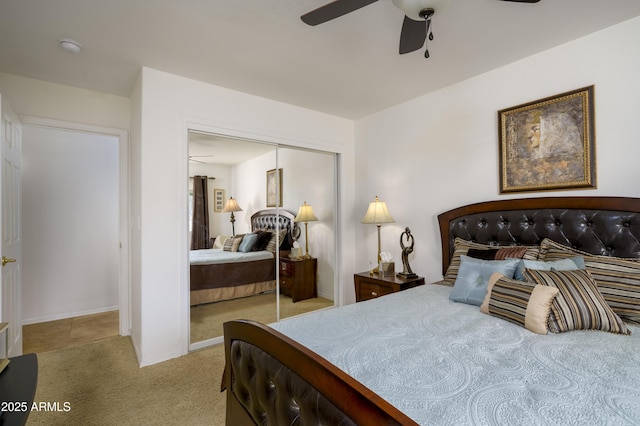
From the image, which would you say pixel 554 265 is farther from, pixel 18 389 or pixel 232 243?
pixel 232 243

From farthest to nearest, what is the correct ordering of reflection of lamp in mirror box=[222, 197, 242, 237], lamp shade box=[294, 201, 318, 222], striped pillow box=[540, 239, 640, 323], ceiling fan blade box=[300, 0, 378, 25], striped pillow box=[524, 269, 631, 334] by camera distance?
1. lamp shade box=[294, 201, 318, 222]
2. reflection of lamp in mirror box=[222, 197, 242, 237]
3. striped pillow box=[540, 239, 640, 323]
4. striped pillow box=[524, 269, 631, 334]
5. ceiling fan blade box=[300, 0, 378, 25]

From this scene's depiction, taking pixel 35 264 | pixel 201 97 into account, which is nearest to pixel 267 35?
pixel 201 97

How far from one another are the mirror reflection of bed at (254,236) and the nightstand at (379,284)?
790 millimetres

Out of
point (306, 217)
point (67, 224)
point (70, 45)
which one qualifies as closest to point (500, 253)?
point (306, 217)

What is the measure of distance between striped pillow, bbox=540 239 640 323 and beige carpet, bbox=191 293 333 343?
9.19ft

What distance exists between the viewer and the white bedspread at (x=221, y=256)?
2.96m

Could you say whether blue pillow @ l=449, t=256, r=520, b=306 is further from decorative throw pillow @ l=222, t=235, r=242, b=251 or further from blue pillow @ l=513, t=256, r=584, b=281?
decorative throw pillow @ l=222, t=235, r=242, b=251

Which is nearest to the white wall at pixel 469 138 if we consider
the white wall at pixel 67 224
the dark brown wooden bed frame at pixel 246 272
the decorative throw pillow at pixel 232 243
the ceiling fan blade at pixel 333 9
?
the dark brown wooden bed frame at pixel 246 272

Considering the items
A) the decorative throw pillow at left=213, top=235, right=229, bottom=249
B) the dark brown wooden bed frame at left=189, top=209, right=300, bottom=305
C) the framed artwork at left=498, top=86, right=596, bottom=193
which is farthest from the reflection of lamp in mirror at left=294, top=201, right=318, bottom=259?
the framed artwork at left=498, top=86, right=596, bottom=193

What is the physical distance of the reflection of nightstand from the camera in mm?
3559

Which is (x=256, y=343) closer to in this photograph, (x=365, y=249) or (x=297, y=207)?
(x=297, y=207)

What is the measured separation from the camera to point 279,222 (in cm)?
352

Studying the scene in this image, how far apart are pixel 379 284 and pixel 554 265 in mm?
1525

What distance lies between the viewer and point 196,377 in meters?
2.35
